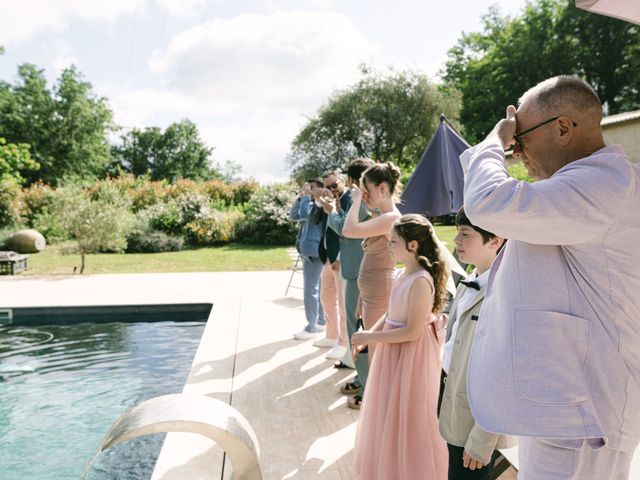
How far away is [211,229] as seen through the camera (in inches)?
776

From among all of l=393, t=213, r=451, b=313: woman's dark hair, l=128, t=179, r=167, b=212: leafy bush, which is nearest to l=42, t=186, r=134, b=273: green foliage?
l=128, t=179, r=167, b=212: leafy bush

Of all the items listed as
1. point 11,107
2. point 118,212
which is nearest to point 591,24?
point 118,212

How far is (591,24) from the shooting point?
32.7 m

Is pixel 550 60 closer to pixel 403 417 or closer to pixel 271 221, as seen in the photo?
Result: pixel 271 221

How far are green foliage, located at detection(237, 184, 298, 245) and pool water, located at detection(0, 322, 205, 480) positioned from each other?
11340mm

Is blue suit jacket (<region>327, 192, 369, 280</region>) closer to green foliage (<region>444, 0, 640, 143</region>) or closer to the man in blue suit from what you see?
the man in blue suit

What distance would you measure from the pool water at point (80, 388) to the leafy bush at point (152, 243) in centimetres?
984

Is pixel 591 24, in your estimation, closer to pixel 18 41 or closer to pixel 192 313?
pixel 18 41

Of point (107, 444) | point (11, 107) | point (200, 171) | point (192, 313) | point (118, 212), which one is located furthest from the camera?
point (200, 171)

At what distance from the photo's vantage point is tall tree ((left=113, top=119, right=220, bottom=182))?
64.2 metres

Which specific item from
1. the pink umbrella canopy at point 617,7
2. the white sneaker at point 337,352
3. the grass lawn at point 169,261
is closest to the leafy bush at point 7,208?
the grass lawn at point 169,261

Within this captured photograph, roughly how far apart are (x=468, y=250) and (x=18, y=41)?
25.9 m

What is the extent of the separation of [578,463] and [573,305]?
42cm

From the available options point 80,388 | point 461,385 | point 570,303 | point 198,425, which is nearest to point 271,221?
point 80,388
